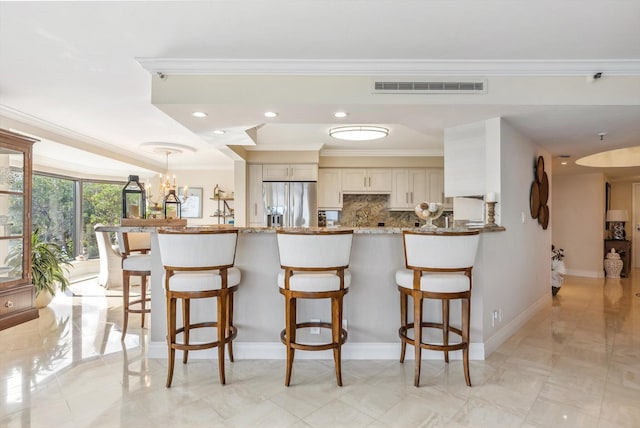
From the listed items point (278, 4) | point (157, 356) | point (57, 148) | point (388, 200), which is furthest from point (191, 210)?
point (278, 4)

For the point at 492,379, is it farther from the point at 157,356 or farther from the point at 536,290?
the point at 157,356

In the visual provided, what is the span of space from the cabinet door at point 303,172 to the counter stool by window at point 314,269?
3.46 metres

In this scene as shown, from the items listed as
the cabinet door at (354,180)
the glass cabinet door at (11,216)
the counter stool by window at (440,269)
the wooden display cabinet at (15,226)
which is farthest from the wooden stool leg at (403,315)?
the glass cabinet door at (11,216)

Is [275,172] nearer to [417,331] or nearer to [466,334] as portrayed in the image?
[417,331]

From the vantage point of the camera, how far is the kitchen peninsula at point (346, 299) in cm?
263

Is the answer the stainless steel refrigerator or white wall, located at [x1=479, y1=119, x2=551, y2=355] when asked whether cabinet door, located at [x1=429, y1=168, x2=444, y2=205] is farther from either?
the stainless steel refrigerator

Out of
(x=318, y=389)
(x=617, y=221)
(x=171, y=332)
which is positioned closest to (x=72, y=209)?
(x=171, y=332)

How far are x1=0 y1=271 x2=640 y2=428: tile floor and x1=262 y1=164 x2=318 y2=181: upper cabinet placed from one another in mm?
3301

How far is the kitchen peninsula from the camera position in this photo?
8.64 ft

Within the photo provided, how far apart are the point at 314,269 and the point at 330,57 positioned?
1.50m

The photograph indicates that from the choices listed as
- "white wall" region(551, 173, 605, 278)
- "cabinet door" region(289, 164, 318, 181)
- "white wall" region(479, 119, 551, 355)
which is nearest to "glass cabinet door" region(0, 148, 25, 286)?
"cabinet door" region(289, 164, 318, 181)

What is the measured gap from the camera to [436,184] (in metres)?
5.82

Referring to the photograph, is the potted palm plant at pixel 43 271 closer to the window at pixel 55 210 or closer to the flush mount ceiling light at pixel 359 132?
the window at pixel 55 210

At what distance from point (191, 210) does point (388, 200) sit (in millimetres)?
4459
